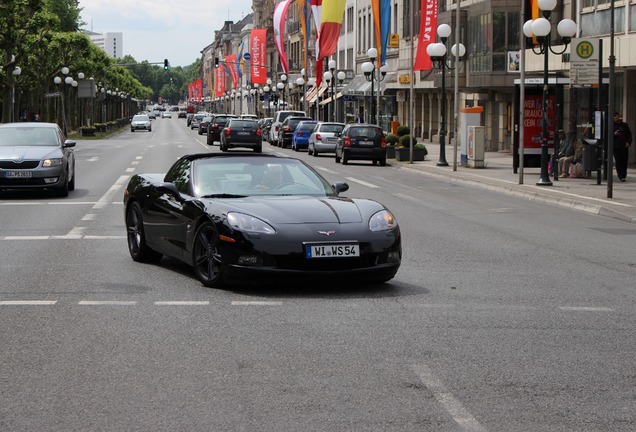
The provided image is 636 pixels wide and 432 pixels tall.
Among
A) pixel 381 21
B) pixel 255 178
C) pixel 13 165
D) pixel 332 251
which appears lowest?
pixel 332 251

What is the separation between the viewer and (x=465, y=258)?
44.9 ft

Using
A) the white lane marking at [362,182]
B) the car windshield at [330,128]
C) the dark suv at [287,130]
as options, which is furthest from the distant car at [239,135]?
the white lane marking at [362,182]

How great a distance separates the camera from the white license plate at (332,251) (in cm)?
1041

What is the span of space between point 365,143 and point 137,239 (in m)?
30.7

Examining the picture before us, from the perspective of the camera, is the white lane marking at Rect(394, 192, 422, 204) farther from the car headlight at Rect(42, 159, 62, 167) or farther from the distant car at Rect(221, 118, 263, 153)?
the distant car at Rect(221, 118, 263, 153)

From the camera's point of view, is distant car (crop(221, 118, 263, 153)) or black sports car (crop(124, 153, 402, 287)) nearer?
black sports car (crop(124, 153, 402, 287))

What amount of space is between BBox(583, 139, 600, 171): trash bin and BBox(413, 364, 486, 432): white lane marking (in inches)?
937

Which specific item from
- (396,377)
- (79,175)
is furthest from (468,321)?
(79,175)

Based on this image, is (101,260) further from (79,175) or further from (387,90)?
(387,90)

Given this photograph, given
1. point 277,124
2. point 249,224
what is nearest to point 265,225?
point 249,224

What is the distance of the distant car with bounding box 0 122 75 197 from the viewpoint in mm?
22875

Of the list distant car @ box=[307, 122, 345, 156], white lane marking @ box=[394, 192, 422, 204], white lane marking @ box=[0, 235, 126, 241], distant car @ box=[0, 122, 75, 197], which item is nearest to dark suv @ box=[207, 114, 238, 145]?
distant car @ box=[307, 122, 345, 156]

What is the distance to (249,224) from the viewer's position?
10.5 m

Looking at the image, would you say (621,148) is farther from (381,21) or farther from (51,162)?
(381,21)
